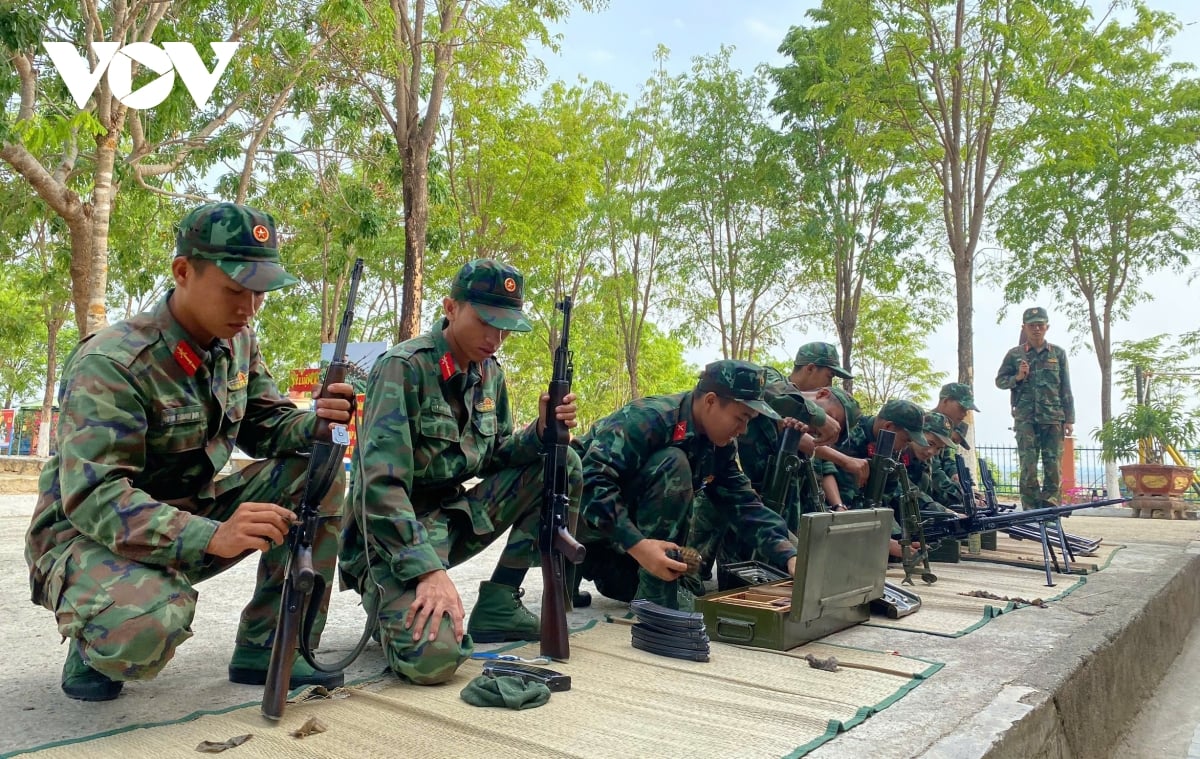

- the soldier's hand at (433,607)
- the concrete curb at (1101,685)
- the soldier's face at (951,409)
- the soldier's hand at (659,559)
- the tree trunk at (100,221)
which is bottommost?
the concrete curb at (1101,685)

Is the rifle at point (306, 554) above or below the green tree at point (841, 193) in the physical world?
below

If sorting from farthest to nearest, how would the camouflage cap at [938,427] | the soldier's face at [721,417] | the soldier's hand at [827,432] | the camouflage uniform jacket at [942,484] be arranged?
the camouflage uniform jacket at [942,484]
the camouflage cap at [938,427]
the soldier's hand at [827,432]
the soldier's face at [721,417]

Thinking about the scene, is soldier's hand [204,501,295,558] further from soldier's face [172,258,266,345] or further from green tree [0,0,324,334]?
green tree [0,0,324,334]

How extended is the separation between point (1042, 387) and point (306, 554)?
8.29 meters

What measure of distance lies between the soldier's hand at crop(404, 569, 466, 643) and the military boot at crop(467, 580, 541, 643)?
2.34 feet

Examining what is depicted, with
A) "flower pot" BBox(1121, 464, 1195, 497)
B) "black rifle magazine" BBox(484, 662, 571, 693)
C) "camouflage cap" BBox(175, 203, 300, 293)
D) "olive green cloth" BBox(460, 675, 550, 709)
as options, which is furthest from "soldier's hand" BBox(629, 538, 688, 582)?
"flower pot" BBox(1121, 464, 1195, 497)

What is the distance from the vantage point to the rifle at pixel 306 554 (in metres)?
2.35

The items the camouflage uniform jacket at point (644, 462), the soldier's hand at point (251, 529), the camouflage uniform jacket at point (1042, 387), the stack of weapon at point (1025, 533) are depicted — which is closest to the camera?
the soldier's hand at point (251, 529)

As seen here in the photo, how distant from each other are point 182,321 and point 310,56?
11079mm

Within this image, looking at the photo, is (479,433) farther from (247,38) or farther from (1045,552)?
(247,38)

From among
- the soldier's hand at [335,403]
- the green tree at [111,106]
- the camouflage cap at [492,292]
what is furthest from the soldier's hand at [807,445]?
the green tree at [111,106]

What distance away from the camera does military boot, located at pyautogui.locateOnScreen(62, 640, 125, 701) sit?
2.59 meters

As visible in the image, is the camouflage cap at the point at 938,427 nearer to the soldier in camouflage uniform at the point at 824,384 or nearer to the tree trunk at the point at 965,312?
the soldier in camouflage uniform at the point at 824,384

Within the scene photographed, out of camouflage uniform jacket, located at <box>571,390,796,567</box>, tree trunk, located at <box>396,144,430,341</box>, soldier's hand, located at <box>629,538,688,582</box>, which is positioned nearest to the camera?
soldier's hand, located at <box>629,538,688,582</box>
